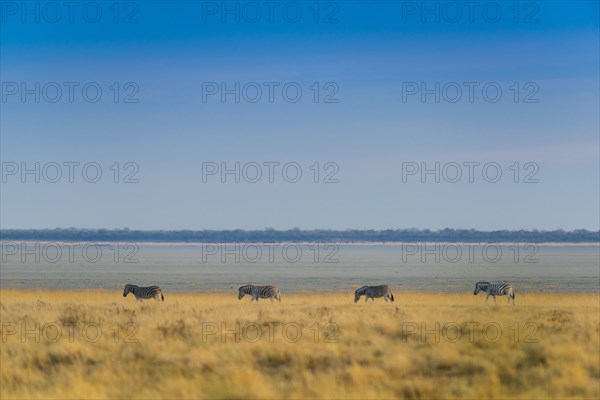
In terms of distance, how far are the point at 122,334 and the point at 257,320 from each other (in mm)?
4748

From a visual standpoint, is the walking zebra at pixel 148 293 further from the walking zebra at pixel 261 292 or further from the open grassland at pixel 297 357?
the open grassland at pixel 297 357

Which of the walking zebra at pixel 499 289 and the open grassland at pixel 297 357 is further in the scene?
the walking zebra at pixel 499 289

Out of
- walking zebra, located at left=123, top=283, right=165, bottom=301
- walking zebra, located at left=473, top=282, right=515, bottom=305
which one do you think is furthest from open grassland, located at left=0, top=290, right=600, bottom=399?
walking zebra, located at left=473, top=282, right=515, bottom=305

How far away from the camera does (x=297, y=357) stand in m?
17.1

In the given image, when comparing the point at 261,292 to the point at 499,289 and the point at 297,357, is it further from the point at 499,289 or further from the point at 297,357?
the point at 297,357

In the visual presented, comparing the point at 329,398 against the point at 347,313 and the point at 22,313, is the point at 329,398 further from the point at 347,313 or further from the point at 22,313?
the point at 22,313

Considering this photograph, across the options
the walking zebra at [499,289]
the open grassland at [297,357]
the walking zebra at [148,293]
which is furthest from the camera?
the walking zebra at [499,289]

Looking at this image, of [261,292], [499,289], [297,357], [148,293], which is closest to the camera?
[297,357]

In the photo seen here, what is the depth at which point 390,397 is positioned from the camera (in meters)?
13.8

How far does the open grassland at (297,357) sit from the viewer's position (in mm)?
14336

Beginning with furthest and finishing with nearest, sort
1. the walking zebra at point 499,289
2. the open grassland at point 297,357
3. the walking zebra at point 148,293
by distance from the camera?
the walking zebra at point 499,289 → the walking zebra at point 148,293 → the open grassland at point 297,357

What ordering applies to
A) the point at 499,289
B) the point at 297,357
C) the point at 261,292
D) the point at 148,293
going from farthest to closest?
the point at 499,289
the point at 261,292
the point at 148,293
the point at 297,357

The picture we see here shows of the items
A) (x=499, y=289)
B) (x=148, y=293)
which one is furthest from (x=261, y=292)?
(x=499, y=289)

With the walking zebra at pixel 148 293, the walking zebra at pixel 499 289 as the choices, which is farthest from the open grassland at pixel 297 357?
the walking zebra at pixel 499 289
